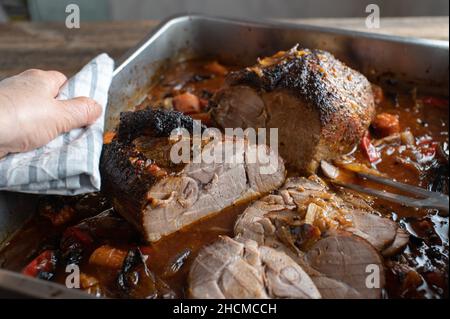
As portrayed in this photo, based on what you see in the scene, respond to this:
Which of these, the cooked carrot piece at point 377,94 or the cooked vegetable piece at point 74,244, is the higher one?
the cooked carrot piece at point 377,94

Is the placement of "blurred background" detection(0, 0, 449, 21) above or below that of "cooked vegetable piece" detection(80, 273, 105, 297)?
above

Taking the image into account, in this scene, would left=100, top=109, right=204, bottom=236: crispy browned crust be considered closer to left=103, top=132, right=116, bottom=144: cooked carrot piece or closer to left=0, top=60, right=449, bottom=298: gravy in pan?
left=0, top=60, right=449, bottom=298: gravy in pan

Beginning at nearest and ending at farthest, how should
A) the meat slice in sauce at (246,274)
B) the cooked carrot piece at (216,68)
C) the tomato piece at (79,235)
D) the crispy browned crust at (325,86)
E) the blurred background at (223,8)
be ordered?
the meat slice in sauce at (246,274), the tomato piece at (79,235), the crispy browned crust at (325,86), the cooked carrot piece at (216,68), the blurred background at (223,8)

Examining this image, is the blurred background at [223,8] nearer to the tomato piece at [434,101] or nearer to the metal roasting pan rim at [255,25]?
the metal roasting pan rim at [255,25]

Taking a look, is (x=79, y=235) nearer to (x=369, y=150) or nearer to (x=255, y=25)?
(x=369, y=150)

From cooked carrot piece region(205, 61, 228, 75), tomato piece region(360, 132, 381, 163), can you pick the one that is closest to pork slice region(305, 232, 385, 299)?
tomato piece region(360, 132, 381, 163)

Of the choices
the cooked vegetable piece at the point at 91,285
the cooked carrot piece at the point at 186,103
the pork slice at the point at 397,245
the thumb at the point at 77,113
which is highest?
the thumb at the point at 77,113

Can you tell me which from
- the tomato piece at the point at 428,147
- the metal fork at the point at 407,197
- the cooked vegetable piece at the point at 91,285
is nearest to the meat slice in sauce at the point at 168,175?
the cooked vegetable piece at the point at 91,285
